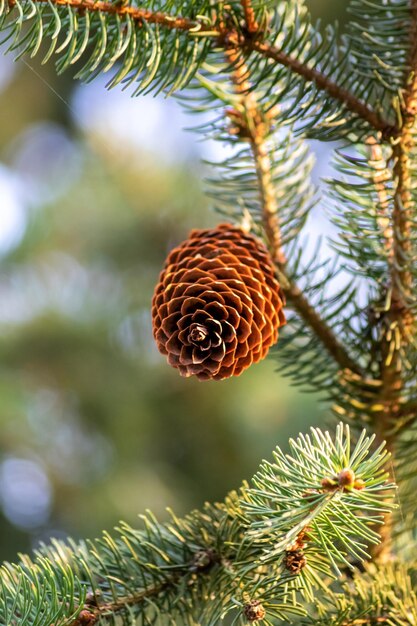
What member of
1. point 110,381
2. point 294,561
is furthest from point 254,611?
point 110,381

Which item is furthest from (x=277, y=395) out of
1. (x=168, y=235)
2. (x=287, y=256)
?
(x=287, y=256)

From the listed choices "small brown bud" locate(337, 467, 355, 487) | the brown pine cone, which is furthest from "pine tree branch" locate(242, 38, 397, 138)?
Answer: "small brown bud" locate(337, 467, 355, 487)

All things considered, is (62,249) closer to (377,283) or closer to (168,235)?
(168,235)

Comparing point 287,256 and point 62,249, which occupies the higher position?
point 287,256

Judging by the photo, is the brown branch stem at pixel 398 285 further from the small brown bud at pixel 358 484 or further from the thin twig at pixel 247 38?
the small brown bud at pixel 358 484

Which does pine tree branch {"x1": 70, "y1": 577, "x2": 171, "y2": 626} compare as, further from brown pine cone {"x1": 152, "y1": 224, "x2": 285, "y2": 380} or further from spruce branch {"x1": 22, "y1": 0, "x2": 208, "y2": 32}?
spruce branch {"x1": 22, "y1": 0, "x2": 208, "y2": 32}

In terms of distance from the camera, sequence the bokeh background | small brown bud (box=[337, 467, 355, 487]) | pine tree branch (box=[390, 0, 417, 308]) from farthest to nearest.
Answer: the bokeh background, pine tree branch (box=[390, 0, 417, 308]), small brown bud (box=[337, 467, 355, 487])

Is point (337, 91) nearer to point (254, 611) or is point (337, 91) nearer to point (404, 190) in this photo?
point (404, 190)
